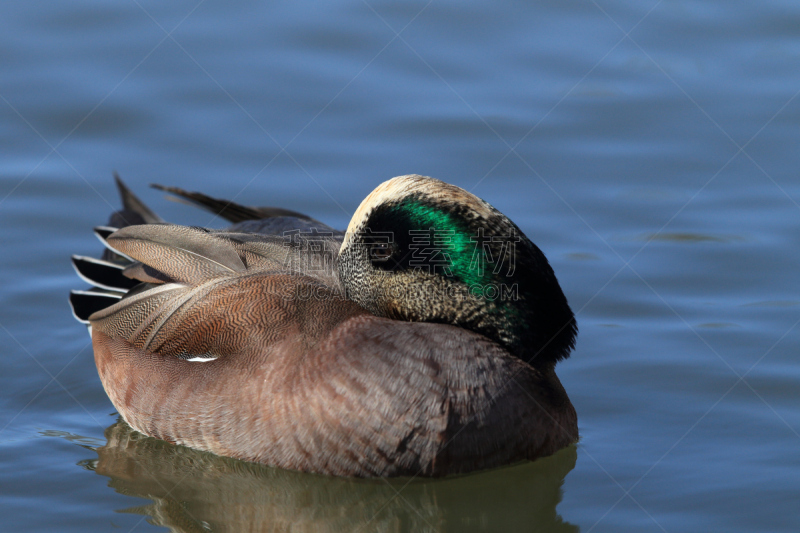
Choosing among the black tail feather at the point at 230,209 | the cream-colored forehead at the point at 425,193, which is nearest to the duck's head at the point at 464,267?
the cream-colored forehead at the point at 425,193

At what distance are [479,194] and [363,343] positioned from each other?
119 inches

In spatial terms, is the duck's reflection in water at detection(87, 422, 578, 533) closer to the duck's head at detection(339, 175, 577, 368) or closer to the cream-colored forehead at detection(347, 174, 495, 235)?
the duck's head at detection(339, 175, 577, 368)

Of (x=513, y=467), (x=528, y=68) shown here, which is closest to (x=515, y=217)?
(x=528, y=68)

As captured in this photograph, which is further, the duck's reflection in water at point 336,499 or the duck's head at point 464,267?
the duck's head at point 464,267

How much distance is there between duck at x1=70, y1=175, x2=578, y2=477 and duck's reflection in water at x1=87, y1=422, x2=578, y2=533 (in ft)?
0.36

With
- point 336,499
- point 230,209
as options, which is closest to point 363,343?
point 336,499

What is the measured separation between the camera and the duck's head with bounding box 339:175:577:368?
4.77 m

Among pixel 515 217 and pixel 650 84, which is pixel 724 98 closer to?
pixel 650 84

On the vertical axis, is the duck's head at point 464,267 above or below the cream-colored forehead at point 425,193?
below

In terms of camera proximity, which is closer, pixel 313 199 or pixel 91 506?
pixel 91 506

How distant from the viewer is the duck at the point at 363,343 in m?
4.52

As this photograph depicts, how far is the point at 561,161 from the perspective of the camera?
7.75 meters

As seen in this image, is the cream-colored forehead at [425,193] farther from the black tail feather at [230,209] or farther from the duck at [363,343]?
the black tail feather at [230,209]

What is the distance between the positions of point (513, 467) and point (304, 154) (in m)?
3.73
